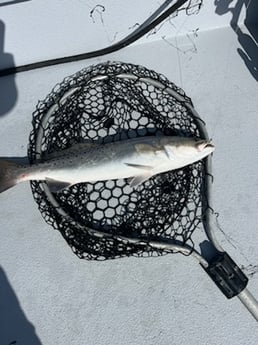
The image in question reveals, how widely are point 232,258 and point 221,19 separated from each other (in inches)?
52.7

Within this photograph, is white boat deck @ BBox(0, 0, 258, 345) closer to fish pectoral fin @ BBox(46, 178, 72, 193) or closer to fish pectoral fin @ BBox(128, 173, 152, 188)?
fish pectoral fin @ BBox(46, 178, 72, 193)

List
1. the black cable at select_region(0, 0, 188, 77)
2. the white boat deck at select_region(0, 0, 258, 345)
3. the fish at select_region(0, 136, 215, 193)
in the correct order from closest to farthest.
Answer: the fish at select_region(0, 136, 215, 193) → the white boat deck at select_region(0, 0, 258, 345) → the black cable at select_region(0, 0, 188, 77)

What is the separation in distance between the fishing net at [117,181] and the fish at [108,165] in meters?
0.10

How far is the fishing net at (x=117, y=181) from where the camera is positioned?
2.06 meters

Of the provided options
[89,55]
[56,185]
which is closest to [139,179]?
[56,185]

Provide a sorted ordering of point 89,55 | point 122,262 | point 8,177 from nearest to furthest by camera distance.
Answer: point 8,177 < point 122,262 < point 89,55

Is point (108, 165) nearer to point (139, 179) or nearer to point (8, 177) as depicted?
point (139, 179)

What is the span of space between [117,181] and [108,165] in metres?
0.23

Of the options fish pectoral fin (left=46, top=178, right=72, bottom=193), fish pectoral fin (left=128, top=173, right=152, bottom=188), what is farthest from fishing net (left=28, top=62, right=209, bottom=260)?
fish pectoral fin (left=128, top=173, right=152, bottom=188)

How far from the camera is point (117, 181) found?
86.7 inches

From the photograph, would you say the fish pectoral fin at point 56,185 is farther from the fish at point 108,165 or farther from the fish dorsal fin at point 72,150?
the fish dorsal fin at point 72,150

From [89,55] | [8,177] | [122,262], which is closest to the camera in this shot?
[8,177]

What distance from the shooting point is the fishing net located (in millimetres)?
2059

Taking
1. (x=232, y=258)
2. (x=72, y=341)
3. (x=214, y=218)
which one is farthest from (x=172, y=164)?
(x=72, y=341)
